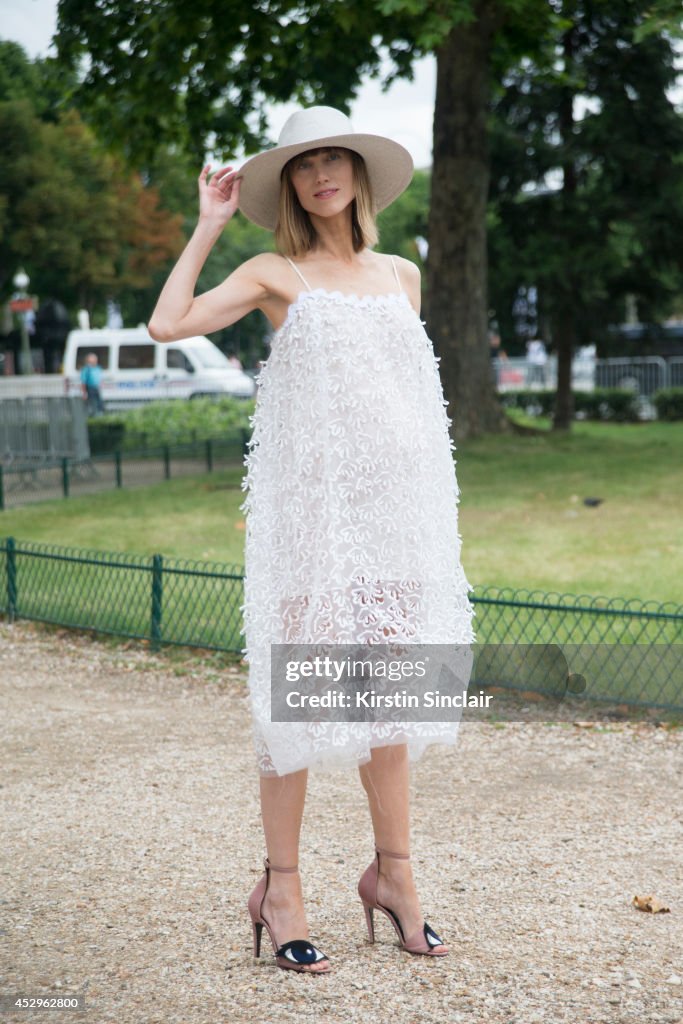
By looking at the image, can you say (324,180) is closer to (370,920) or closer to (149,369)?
(370,920)

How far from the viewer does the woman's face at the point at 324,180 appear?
10.9ft

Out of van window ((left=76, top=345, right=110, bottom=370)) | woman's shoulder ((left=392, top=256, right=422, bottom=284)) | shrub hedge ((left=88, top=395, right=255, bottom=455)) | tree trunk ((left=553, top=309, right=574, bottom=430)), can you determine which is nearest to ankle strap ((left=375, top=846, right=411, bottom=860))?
woman's shoulder ((left=392, top=256, right=422, bottom=284))

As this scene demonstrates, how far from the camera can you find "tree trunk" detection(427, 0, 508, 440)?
54.2ft

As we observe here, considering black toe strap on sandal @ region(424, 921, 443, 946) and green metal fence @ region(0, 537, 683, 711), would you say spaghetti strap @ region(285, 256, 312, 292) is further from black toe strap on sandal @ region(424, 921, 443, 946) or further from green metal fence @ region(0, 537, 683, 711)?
green metal fence @ region(0, 537, 683, 711)

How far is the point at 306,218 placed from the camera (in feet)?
11.3

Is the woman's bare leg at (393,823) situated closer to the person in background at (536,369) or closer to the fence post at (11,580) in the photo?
the fence post at (11,580)

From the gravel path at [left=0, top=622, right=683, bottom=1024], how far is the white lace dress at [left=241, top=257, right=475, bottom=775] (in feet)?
2.03

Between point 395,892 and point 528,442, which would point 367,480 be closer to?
point 395,892

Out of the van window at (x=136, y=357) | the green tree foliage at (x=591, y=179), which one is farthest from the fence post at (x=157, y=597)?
the van window at (x=136, y=357)

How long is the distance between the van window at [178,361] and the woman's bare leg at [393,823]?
26379 millimetres

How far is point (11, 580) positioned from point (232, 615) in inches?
79.3

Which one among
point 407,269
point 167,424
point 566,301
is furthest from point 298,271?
point 167,424

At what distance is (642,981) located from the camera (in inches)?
130

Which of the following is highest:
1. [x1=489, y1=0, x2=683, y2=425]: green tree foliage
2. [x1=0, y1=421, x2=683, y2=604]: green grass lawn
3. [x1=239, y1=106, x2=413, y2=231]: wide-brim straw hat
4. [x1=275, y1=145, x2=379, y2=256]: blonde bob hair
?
[x1=489, y1=0, x2=683, y2=425]: green tree foliage
